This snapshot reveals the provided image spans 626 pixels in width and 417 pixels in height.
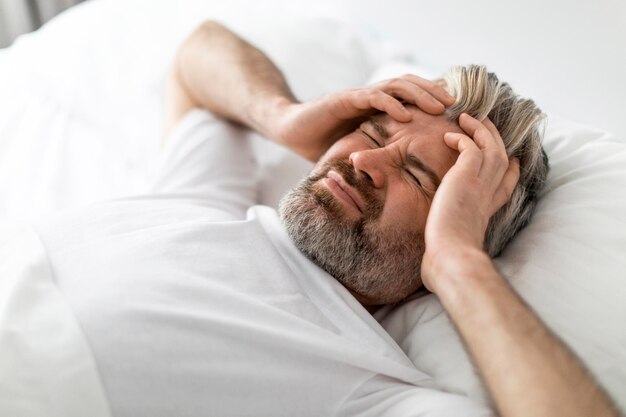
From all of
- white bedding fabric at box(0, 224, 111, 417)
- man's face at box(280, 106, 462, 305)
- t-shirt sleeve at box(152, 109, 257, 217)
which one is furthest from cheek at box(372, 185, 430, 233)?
white bedding fabric at box(0, 224, 111, 417)

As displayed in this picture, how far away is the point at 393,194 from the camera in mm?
1035

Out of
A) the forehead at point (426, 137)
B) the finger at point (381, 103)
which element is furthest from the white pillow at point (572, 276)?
the finger at point (381, 103)

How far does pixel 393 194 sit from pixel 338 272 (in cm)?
17

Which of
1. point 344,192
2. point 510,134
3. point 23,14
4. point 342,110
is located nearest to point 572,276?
point 510,134

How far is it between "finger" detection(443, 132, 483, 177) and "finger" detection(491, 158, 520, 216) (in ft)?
0.27

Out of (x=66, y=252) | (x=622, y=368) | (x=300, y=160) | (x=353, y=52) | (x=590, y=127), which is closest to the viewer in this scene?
(x=622, y=368)

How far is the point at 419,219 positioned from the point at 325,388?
1.09 ft

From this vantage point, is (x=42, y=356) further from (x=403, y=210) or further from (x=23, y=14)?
(x=23, y=14)

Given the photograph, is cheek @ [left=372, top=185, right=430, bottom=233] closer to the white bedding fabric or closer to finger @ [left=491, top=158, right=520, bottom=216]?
finger @ [left=491, top=158, right=520, bottom=216]

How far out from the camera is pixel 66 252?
991mm

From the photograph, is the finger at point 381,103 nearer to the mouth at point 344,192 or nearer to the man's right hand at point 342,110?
the man's right hand at point 342,110

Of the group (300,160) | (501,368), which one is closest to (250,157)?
(300,160)

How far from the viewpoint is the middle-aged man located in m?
0.83

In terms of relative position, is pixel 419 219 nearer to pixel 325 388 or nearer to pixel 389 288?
pixel 389 288
